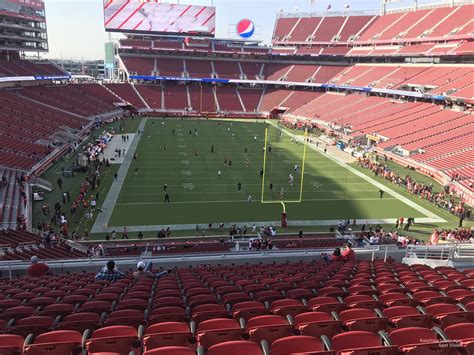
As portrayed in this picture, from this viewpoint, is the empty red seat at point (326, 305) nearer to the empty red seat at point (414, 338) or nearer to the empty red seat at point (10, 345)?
the empty red seat at point (414, 338)

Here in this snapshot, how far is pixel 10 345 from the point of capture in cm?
413

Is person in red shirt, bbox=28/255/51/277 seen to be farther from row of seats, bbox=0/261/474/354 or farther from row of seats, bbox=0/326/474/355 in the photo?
row of seats, bbox=0/326/474/355

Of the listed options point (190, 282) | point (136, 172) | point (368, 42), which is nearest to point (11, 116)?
point (136, 172)

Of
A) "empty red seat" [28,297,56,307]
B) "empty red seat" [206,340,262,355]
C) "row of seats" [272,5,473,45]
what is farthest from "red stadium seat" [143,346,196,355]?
"row of seats" [272,5,473,45]

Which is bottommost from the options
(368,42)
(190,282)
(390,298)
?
(190,282)

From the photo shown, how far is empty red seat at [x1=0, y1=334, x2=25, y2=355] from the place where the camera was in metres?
3.94

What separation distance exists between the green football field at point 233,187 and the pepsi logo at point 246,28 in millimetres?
45483

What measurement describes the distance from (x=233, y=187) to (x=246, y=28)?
2416 inches

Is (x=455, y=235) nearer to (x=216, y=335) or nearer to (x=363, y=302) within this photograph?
(x=363, y=302)

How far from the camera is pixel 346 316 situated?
4984 millimetres

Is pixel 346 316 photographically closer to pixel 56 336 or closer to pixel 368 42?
pixel 56 336

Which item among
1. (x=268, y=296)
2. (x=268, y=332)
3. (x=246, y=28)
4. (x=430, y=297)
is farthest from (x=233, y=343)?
(x=246, y=28)

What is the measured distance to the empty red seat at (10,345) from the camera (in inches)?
155

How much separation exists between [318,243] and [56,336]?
1553cm
